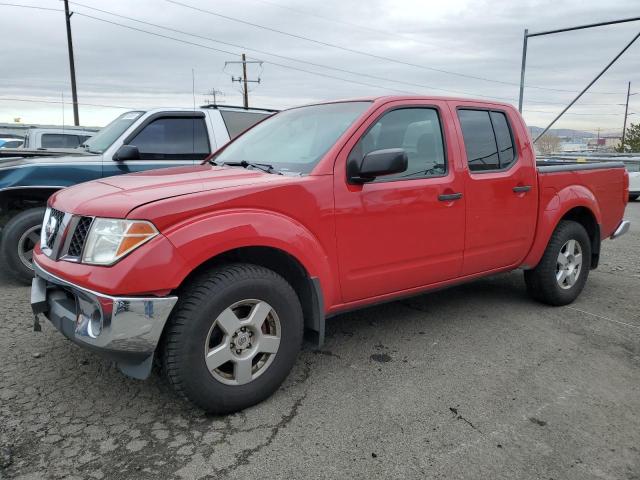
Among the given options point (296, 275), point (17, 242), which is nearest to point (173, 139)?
point (17, 242)

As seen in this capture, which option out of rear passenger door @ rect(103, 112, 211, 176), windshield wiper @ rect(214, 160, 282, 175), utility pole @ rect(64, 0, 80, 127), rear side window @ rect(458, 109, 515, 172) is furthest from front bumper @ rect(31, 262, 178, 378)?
utility pole @ rect(64, 0, 80, 127)

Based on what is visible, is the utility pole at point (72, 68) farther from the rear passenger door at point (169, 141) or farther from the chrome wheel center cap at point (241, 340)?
the chrome wheel center cap at point (241, 340)

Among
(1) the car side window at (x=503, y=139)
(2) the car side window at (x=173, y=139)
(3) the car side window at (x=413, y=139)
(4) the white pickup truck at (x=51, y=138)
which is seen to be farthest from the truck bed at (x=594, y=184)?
(4) the white pickup truck at (x=51, y=138)

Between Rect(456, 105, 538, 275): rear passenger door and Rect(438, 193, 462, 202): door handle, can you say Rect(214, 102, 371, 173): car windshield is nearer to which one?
Rect(438, 193, 462, 202): door handle

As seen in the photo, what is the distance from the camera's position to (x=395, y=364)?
3.62 meters

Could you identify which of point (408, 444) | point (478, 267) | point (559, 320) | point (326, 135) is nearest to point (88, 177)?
point (326, 135)

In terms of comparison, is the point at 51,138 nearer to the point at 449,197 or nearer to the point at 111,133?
the point at 111,133

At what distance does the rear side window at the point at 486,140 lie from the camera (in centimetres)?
409

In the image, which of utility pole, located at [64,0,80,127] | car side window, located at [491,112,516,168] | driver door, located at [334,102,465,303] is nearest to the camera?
driver door, located at [334,102,465,303]

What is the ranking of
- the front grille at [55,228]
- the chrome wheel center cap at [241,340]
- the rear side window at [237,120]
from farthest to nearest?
the rear side window at [237,120], the front grille at [55,228], the chrome wheel center cap at [241,340]

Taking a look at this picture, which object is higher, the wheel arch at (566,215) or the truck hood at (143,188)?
the truck hood at (143,188)

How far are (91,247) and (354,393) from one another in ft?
5.61

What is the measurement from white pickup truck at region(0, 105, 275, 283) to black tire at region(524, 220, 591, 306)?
330 centimetres

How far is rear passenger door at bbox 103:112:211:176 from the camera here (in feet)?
19.9
